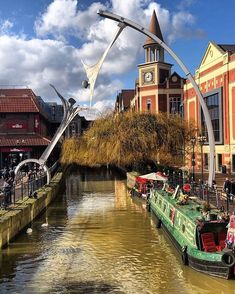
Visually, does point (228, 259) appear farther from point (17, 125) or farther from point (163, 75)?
point (163, 75)

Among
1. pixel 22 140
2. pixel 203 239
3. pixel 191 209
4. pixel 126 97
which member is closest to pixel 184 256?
pixel 203 239

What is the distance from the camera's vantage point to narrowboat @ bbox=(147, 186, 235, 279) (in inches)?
546

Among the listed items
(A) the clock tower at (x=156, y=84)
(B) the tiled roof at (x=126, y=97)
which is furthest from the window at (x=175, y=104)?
(B) the tiled roof at (x=126, y=97)

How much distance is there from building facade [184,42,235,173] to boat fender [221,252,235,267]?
2649cm

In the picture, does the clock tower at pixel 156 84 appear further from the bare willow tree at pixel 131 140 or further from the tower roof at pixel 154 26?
the bare willow tree at pixel 131 140

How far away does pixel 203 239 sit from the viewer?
1522 centimetres

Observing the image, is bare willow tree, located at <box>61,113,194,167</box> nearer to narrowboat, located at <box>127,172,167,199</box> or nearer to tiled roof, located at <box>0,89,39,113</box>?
narrowboat, located at <box>127,172,167,199</box>

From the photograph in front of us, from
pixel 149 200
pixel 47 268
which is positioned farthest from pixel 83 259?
pixel 149 200

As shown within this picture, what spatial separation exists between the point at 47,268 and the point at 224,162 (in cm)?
3251

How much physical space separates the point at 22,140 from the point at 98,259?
133ft

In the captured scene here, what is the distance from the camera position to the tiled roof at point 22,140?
55.3 m

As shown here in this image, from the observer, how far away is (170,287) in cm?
1393

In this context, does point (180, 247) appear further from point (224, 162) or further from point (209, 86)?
point (209, 86)

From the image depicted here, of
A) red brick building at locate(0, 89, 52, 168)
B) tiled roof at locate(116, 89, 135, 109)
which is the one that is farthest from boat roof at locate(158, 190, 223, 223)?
tiled roof at locate(116, 89, 135, 109)
